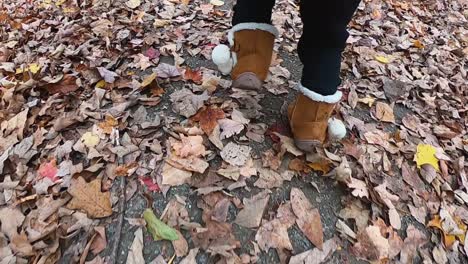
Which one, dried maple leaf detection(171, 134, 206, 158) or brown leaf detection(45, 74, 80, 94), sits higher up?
dried maple leaf detection(171, 134, 206, 158)

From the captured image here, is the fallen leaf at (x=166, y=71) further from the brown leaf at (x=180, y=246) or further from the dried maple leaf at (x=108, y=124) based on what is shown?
the brown leaf at (x=180, y=246)

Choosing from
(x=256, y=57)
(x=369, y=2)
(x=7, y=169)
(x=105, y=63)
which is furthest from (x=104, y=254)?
(x=369, y=2)

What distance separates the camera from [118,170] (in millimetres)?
1454

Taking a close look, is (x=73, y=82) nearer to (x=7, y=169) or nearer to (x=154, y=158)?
(x=7, y=169)

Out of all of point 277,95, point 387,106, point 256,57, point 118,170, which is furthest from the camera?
point 387,106

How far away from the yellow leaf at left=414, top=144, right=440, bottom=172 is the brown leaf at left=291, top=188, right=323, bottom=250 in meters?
0.55

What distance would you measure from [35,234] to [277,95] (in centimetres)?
109

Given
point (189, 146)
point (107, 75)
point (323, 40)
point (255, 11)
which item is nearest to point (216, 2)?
point (107, 75)

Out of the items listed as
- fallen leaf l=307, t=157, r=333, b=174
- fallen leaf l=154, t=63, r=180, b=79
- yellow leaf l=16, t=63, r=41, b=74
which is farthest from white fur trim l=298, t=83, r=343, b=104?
yellow leaf l=16, t=63, r=41, b=74

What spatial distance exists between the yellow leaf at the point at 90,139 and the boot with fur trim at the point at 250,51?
1.89 ft

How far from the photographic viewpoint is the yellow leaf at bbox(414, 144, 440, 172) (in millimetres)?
1666

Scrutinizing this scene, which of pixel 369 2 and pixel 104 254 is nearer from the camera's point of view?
pixel 104 254

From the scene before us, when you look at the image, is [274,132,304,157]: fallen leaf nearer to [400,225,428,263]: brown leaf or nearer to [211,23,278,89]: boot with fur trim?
[211,23,278,89]: boot with fur trim

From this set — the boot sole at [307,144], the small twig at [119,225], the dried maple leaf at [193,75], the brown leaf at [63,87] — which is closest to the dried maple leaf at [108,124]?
the small twig at [119,225]
